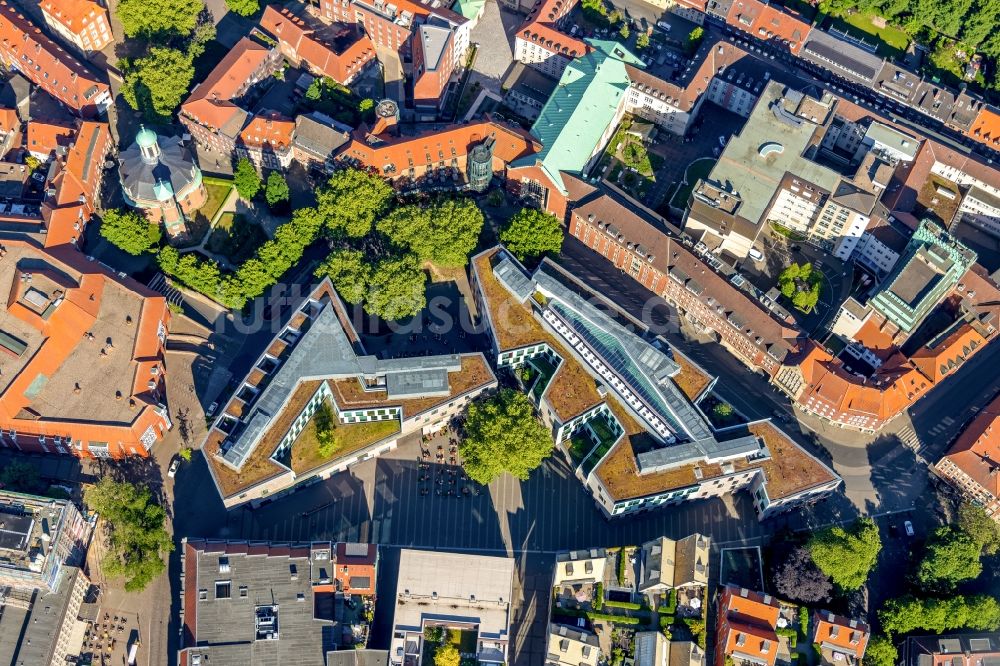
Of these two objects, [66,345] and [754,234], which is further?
[754,234]

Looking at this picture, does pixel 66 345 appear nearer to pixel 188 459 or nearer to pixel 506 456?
pixel 188 459

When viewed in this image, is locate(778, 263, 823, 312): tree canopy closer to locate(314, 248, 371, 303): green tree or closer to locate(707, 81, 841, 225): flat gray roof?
locate(707, 81, 841, 225): flat gray roof

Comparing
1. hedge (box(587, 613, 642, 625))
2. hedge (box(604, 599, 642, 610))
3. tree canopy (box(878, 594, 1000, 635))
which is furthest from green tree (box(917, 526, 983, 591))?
hedge (box(587, 613, 642, 625))

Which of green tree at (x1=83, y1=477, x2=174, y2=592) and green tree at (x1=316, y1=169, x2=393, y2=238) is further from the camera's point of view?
green tree at (x1=316, y1=169, x2=393, y2=238)

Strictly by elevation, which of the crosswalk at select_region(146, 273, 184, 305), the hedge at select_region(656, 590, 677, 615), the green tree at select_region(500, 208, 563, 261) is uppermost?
the green tree at select_region(500, 208, 563, 261)

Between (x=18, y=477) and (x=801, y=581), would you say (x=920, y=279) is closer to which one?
(x=801, y=581)


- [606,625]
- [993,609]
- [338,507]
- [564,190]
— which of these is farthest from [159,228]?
[993,609]

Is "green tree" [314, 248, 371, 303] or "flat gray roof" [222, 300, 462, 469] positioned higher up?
"green tree" [314, 248, 371, 303]
